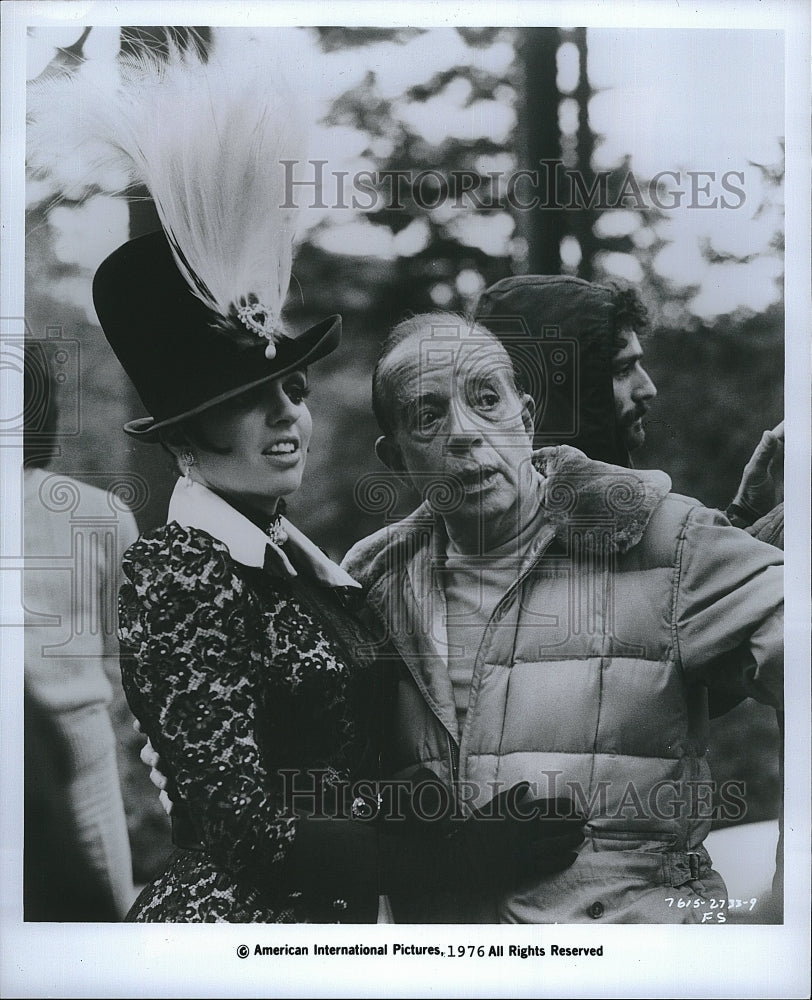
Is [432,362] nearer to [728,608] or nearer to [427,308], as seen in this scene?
[427,308]

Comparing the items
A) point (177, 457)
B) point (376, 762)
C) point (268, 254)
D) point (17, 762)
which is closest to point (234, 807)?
point (376, 762)

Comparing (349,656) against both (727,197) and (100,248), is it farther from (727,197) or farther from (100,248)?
(727,197)

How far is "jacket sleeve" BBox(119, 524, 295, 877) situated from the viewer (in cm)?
301

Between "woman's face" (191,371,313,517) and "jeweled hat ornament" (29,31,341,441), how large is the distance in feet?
0.21

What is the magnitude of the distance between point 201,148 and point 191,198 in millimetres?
160

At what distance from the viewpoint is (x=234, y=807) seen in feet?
9.98

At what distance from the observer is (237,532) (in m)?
3.19

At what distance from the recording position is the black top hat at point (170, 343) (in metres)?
3.18

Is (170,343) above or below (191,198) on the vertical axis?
below

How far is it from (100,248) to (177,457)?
693 millimetres
